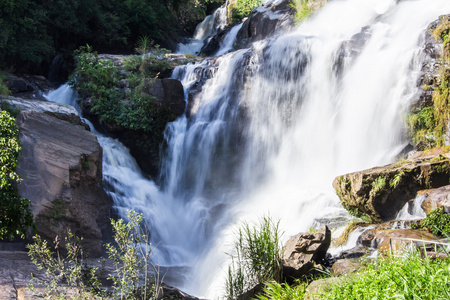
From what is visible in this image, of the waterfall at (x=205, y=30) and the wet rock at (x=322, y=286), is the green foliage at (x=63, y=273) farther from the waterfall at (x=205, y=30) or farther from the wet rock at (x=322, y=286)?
the waterfall at (x=205, y=30)

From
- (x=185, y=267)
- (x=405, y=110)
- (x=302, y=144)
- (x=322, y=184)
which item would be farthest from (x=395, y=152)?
(x=185, y=267)

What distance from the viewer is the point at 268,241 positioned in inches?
237

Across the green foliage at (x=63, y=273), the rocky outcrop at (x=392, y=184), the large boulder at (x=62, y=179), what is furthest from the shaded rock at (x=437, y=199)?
the large boulder at (x=62, y=179)

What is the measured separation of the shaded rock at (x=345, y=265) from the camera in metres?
5.74

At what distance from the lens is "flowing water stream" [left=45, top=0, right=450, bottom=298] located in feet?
33.6

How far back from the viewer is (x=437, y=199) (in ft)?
22.8

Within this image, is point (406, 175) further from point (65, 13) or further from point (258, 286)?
point (65, 13)

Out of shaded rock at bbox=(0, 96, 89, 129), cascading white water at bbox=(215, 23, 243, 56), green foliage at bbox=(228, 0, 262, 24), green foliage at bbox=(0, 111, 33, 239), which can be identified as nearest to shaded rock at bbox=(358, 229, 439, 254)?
green foliage at bbox=(0, 111, 33, 239)

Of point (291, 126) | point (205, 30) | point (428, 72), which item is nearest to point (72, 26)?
point (205, 30)

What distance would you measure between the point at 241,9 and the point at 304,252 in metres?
Answer: 20.6

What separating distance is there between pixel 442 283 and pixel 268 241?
3.10 meters

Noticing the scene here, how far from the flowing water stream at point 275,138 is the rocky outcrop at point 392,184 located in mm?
727

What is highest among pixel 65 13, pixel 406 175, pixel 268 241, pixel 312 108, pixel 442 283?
pixel 65 13

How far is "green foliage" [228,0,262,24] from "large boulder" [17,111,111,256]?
16806 millimetres
